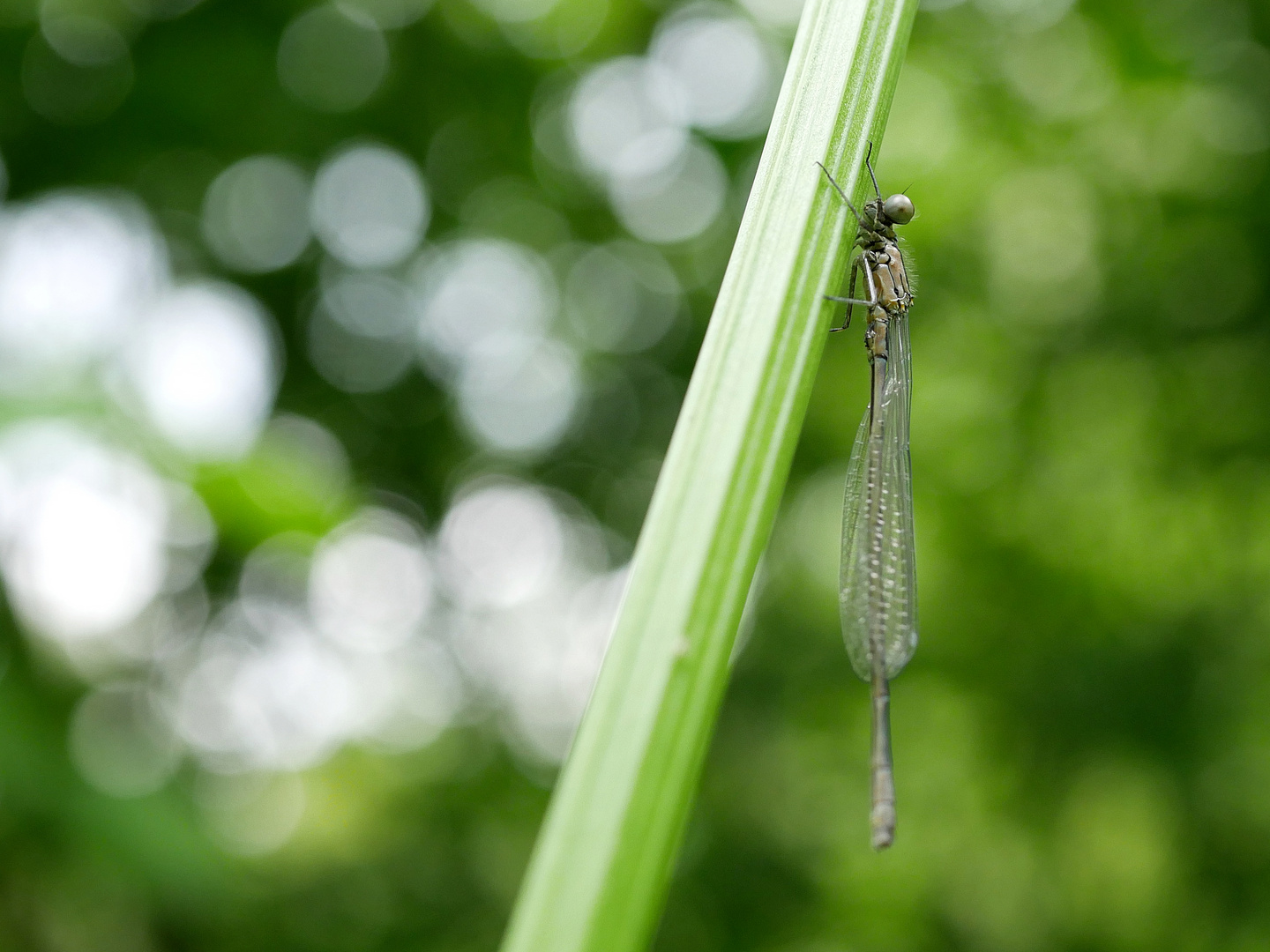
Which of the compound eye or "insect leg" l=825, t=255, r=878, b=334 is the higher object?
the compound eye

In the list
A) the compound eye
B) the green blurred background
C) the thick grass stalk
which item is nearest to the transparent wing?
the compound eye

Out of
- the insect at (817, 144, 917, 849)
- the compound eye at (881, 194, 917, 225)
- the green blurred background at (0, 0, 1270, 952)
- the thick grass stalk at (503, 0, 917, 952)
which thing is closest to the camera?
the thick grass stalk at (503, 0, 917, 952)

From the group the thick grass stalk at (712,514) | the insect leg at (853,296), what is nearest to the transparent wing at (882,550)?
the insect leg at (853,296)

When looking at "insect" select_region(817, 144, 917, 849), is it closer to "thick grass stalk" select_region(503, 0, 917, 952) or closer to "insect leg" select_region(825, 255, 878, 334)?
"insect leg" select_region(825, 255, 878, 334)

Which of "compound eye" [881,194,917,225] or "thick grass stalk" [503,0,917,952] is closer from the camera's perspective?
"thick grass stalk" [503,0,917,952]

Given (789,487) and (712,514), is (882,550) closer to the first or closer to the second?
(712,514)

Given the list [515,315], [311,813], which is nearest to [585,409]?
[515,315]

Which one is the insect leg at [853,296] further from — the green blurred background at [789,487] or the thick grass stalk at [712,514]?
the green blurred background at [789,487]
